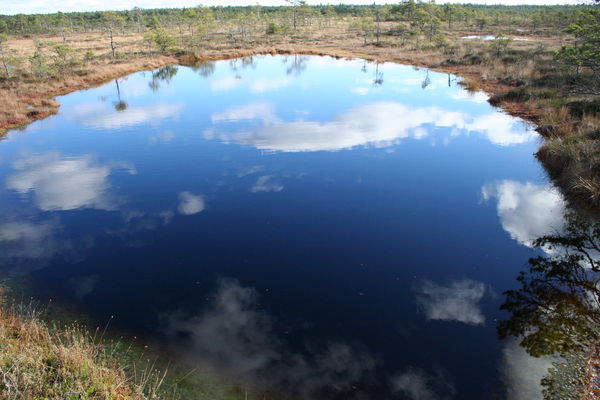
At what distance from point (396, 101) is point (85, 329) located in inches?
954

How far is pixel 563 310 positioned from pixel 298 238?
643 cm

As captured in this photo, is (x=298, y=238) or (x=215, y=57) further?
(x=215, y=57)

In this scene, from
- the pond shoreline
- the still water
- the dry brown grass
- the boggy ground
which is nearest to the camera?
the still water

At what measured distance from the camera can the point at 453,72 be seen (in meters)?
38.5

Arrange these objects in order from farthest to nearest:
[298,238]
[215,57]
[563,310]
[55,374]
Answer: [215,57] → [298,238] → [563,310] → [55,374]

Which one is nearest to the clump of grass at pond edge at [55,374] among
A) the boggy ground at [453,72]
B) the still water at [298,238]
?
the still water at [298,238]

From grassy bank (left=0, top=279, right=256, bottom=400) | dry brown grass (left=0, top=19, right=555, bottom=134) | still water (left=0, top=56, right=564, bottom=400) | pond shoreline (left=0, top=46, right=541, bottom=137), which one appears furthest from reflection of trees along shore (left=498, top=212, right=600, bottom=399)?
dry brown grass (left=0, top=19, right=555, bottom=134)

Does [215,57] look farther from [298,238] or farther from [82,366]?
[82,366]

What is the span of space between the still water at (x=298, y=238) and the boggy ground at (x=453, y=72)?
118 cm

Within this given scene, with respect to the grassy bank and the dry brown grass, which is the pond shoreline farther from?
the grassy bank

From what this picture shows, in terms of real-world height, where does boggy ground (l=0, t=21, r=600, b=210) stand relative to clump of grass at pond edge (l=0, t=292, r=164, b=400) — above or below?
above

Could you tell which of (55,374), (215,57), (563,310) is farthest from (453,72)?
(55,374)

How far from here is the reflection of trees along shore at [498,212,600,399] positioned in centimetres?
666

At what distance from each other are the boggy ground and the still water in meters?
1.18
